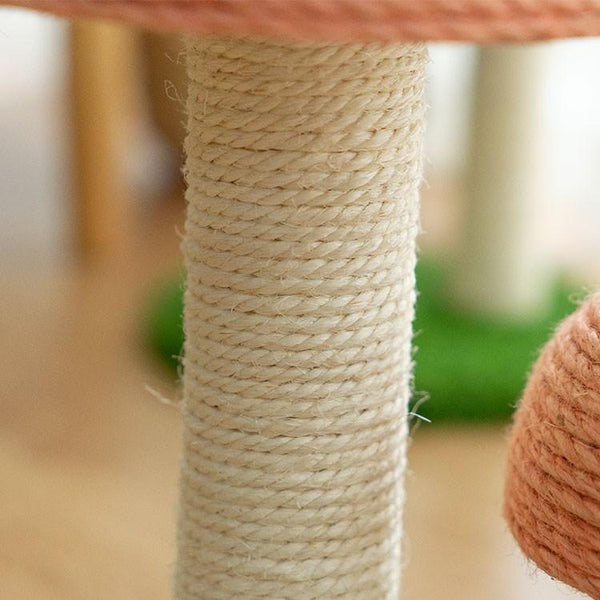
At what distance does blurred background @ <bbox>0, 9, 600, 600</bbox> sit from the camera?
1141mm

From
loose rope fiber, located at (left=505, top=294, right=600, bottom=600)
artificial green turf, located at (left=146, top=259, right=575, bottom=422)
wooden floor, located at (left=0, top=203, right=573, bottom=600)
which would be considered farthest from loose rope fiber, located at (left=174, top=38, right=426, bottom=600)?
artificial green turf, located at (left=146, top=259, right=575, bottom=422)

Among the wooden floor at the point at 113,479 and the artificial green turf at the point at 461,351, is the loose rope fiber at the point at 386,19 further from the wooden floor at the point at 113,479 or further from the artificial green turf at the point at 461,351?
the artificial green turf at the point at 461,351

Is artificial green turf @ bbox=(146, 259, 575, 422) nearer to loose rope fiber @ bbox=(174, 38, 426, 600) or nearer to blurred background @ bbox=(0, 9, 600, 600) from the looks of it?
blurred background @ bbox=(0, 9, 600, 600)

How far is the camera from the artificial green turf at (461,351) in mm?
1379

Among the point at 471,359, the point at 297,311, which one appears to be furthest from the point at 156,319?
the point at 297,311

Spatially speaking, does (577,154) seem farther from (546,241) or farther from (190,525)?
(190,525)

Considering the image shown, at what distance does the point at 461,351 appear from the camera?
1.44 meters

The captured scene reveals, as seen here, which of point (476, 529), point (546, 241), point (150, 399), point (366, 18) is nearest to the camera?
Answer: point (366, 18)

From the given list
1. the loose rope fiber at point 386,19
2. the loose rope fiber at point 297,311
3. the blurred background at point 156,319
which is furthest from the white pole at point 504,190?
the loose rope fiber at point 386,19

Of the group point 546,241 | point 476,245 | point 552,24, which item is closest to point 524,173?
point 476,245

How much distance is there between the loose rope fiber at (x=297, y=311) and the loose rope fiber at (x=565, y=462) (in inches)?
4.2

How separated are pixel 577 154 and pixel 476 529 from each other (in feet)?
4.32

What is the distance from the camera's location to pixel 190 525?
0.79 meters

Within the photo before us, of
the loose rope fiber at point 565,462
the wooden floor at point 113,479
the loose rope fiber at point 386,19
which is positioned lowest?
the wooden floor at point 113,479
